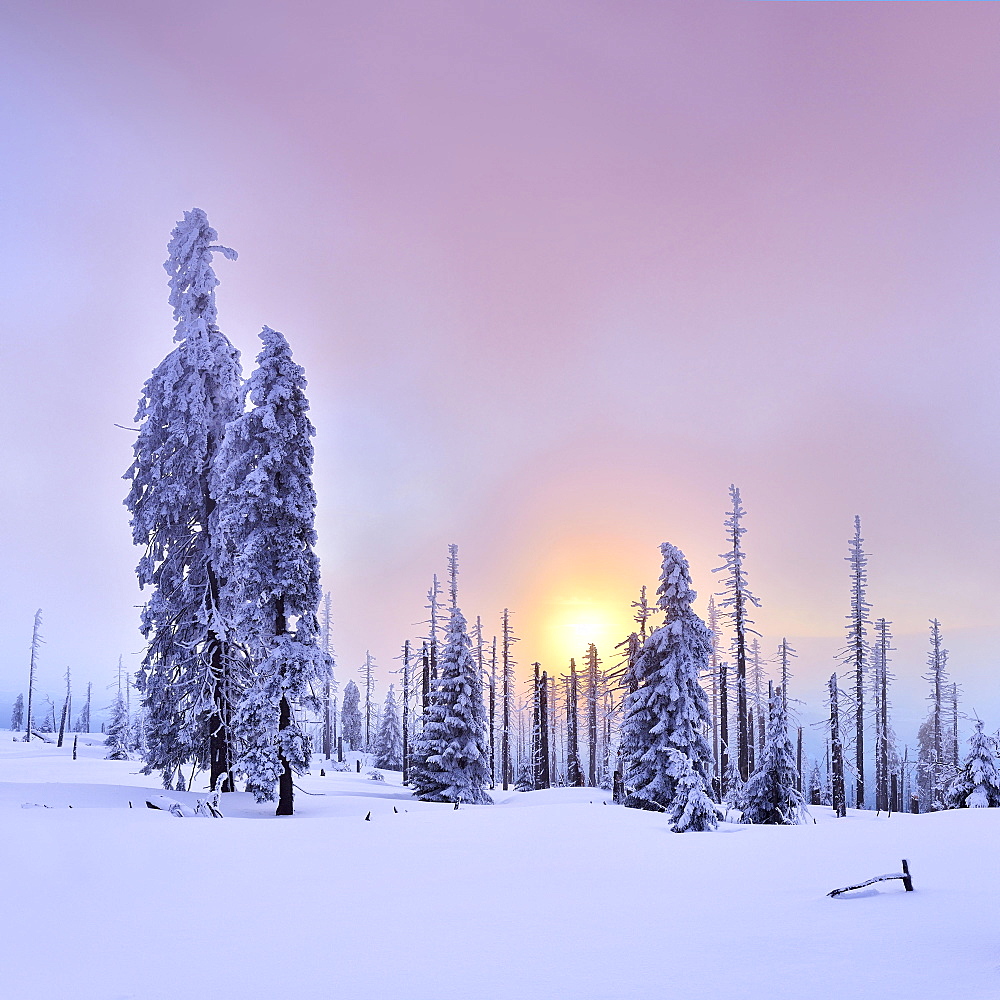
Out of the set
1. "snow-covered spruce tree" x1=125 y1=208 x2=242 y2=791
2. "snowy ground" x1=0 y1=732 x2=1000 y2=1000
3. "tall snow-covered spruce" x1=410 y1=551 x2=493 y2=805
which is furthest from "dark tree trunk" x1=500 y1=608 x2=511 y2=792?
"snowy ground" x1=0 y1=732 x2=1000 y2=1000

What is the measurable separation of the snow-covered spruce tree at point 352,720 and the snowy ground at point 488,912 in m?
83.0

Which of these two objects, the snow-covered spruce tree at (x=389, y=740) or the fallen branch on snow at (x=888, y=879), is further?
the snow-covered spruce tree at (x=389, y=740)

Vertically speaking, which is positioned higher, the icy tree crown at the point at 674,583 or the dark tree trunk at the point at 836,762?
the icy tree crown at the point at 674,583

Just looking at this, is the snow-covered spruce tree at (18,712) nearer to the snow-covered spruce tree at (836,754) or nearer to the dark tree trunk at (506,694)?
the dark tree trunk at (506,694)

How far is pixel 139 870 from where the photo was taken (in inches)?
361

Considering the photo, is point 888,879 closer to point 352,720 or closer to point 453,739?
point 453,739

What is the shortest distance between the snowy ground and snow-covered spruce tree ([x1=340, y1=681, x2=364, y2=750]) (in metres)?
83.0

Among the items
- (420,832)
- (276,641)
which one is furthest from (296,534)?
(420,832)

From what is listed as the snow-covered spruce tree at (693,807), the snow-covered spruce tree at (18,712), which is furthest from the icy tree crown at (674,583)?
the snow-covered spruce tree at (18,712)

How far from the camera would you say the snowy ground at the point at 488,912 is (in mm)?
5090

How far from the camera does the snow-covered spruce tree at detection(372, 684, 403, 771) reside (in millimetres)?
63188

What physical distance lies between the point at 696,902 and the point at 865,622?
39.8m

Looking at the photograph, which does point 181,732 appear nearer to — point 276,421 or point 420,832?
point 276,421

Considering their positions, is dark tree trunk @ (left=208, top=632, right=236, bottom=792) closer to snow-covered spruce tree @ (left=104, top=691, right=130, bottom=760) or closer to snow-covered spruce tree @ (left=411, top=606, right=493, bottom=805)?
snow-covered spruce tree @ (left=411, top=606, right=493, bottom=805)
